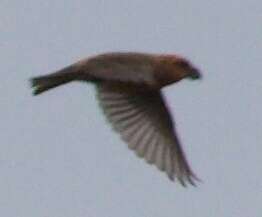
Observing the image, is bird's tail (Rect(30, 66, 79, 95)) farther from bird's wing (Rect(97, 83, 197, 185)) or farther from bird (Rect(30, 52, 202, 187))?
bird's wing (Rect(97, 83, 197, 185))

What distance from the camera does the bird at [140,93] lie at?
6742mm

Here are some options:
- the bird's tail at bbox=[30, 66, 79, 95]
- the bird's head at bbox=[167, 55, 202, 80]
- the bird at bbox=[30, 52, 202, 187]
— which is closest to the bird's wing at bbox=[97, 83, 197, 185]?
the bird at bbox=[30, 52, 202, 187]

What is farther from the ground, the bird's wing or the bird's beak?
the bird's beak

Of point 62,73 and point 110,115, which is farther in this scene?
point 110,115

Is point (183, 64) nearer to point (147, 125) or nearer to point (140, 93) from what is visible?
point (140, 93)

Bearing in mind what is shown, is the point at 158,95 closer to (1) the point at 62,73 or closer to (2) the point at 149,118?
(2) the point at 149,118

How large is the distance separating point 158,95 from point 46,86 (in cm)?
108

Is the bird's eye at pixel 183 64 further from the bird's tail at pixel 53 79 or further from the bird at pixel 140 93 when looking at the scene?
the bird's tail at pixel 53 79

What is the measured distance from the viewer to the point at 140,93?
24.3ft

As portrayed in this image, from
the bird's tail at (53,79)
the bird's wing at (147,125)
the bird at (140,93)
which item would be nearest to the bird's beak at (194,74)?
the bird at (140,93)

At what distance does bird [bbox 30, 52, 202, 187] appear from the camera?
6.74 meters

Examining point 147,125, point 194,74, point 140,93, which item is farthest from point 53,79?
point 194,74

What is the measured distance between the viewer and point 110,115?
726 cm

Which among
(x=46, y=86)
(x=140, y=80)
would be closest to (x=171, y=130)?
(x=140, y=80)
